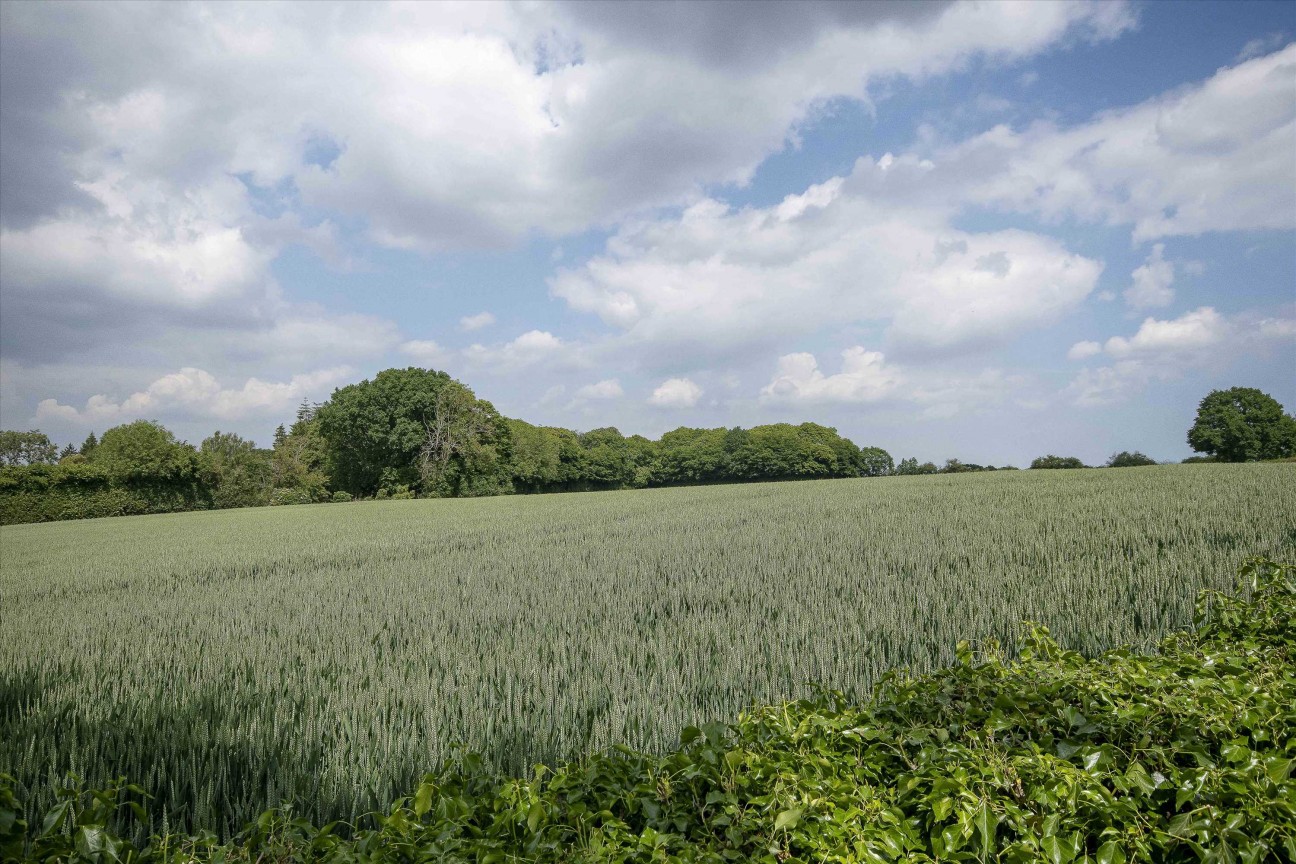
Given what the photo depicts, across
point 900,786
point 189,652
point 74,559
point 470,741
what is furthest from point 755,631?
point 74,559

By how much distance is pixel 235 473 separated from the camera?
176 ft

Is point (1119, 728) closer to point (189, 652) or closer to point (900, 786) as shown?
point (900, 786)

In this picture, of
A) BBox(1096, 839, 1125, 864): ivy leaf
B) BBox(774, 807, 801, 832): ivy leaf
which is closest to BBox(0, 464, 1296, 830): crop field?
BBox(774, 807, 801, 832): ivy leaf

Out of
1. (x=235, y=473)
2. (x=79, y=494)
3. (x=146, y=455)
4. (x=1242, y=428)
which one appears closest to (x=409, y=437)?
(x=235, y=473)

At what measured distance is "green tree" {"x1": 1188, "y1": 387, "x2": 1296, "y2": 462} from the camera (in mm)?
62781

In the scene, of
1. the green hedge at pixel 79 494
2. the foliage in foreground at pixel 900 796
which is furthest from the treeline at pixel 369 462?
the foliage in foreground at pixel 900 796

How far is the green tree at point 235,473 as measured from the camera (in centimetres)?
4794

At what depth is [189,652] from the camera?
5.94 m

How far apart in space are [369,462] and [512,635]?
184 feet

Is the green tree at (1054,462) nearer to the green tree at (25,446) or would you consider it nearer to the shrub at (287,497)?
the shrub at (287,497)

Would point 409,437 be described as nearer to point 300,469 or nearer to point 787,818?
point 300,469

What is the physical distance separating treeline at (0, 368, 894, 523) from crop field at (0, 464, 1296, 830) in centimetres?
3706

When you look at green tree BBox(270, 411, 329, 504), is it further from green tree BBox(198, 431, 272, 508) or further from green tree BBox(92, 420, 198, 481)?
green tree BBox(92, 420, 198, 481)

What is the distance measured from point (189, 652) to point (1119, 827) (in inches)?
280
